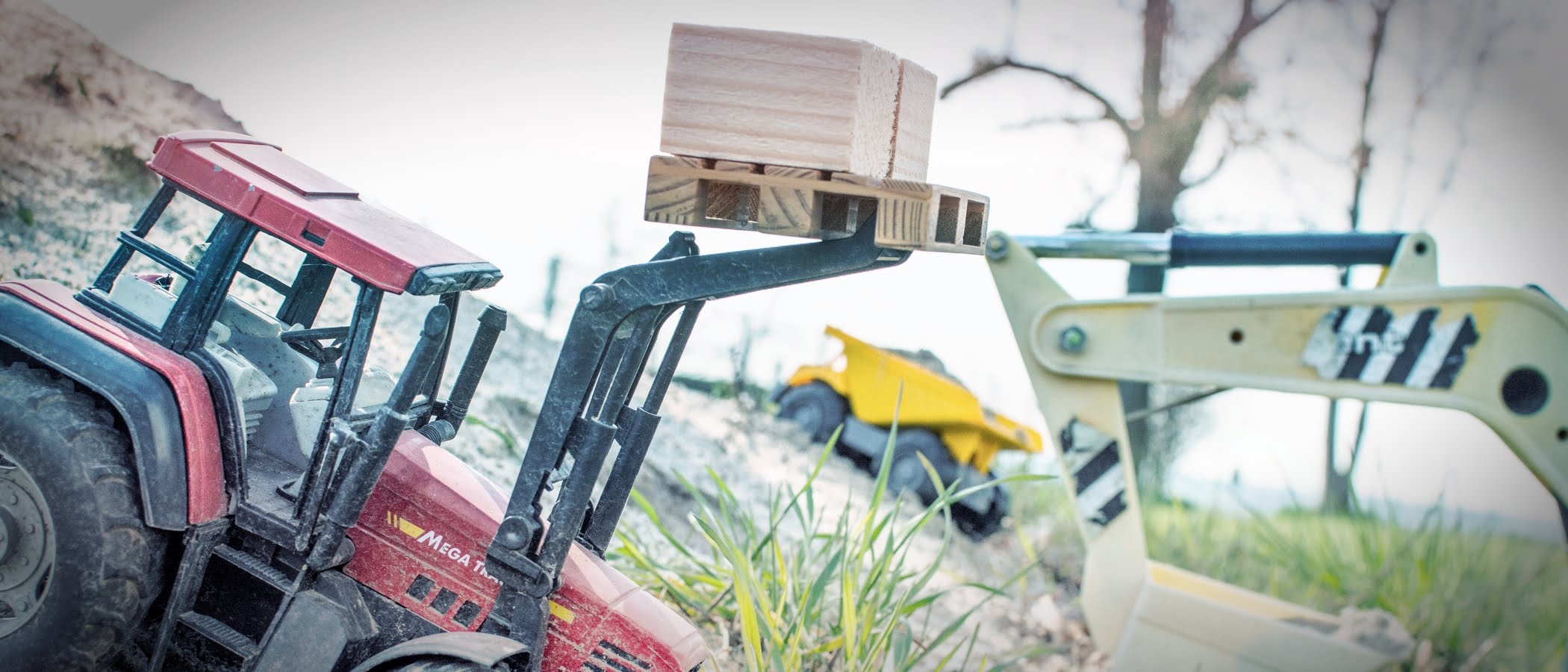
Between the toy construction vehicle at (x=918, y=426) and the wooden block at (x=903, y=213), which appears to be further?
the toy construction vehicle at (x=918, y=426)

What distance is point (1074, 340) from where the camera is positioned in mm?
3484

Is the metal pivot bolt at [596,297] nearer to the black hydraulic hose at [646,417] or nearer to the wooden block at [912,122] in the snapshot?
the black hydraulic hose at [646,417]

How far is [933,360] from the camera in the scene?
9.45 meters

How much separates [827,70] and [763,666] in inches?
83.1

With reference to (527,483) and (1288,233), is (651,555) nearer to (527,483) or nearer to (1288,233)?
(527,483)

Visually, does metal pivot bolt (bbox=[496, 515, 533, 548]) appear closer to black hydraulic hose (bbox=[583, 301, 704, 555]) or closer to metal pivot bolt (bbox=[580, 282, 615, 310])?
black hydraulic hose (bbox=[583, 301, 704, 555])

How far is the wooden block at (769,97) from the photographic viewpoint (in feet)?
A: 8.04

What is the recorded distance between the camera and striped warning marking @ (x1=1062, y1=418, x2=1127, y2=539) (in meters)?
3.55

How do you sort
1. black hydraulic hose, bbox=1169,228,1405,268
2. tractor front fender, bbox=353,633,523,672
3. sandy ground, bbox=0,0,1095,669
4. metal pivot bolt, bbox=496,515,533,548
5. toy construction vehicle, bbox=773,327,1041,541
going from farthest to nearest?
1. toy construction vehicle, bbox=773,327,1041,541
2. sandy ground, bbox=0,0,1095,669
3. black hydraulic hose, bbox=1169,228,1405,268
4. metal pivot bolt, bbox=496,515,533,548
5. tractor front fender, bbox=353,633,523,672

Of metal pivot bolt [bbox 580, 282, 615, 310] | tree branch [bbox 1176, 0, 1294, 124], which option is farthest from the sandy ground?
tree branch [bbox 1176, 0, 1294, 124]

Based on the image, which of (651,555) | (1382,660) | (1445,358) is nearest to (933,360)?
(651,555)

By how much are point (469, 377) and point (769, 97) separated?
146cm

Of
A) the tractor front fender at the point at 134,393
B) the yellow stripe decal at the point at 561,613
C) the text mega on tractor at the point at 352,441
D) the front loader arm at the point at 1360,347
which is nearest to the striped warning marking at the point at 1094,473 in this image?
the front loader arm at the point at 1360,347

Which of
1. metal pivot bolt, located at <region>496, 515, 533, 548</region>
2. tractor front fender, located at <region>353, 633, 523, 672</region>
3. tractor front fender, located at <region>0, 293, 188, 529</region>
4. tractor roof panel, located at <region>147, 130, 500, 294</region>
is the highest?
tractor roof panel, located at <region>147, 130, 500, 294</region>
